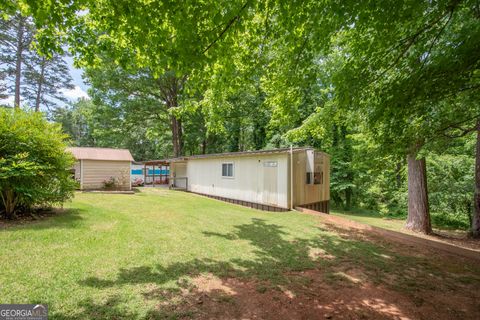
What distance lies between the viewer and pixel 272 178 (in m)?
10.5

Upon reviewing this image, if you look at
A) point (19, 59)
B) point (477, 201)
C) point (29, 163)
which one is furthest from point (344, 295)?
point (19, 59)

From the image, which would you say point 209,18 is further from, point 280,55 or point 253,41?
point 280,55

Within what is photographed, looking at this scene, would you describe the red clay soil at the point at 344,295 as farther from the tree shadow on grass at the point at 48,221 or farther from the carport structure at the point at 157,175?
the carport structure at the point at 157,175

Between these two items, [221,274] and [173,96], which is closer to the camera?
[221,274]

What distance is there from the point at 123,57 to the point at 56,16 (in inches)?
40.5

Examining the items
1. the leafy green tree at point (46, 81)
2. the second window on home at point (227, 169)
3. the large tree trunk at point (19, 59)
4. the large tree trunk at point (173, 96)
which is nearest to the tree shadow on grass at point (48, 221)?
the second window on home at point (227, 169)

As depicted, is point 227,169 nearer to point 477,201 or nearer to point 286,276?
point 286,276

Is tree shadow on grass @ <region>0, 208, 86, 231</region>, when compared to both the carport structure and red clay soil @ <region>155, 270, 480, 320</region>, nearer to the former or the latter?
red clay soil @ <region>155, 270, 480, 320</region>

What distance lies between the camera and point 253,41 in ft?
15.6

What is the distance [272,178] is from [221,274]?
7090 millimetres

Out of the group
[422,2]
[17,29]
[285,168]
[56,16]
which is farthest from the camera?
[17,29]

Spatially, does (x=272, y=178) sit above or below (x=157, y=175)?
above

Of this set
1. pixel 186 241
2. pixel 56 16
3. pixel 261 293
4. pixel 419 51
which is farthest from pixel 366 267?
pixel 56 16

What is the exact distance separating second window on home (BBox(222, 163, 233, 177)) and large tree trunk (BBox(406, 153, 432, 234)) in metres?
7.76
